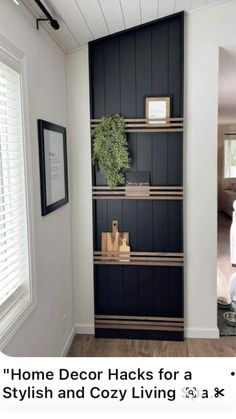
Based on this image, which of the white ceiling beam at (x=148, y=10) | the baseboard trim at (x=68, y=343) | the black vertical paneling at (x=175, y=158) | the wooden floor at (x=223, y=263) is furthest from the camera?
the wooden floor at (x=223, y=263)

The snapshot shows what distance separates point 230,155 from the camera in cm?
916

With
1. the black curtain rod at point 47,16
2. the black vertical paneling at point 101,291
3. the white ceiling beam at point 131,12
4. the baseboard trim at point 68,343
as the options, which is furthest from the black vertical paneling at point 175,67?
the baseboard trim at point 68,343

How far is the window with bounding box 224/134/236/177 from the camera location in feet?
29.6

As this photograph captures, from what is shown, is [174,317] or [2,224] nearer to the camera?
[2,224]

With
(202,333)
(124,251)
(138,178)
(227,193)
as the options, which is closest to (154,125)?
(138,178)

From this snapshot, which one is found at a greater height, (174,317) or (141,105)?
(141,105)

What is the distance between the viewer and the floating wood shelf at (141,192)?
277 cm

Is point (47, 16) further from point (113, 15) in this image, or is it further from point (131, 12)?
point (131, 12)

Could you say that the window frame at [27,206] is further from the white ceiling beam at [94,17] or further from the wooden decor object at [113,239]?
the wooden decor object at [113,239]

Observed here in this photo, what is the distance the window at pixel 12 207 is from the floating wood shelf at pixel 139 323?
47.0 inches

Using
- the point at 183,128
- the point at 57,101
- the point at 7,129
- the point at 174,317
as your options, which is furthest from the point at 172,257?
the point at 7,129

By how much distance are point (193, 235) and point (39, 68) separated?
1.66 m

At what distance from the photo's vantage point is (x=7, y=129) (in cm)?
171

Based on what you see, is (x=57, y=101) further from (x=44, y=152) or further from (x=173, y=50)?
(x=173, y=50)
